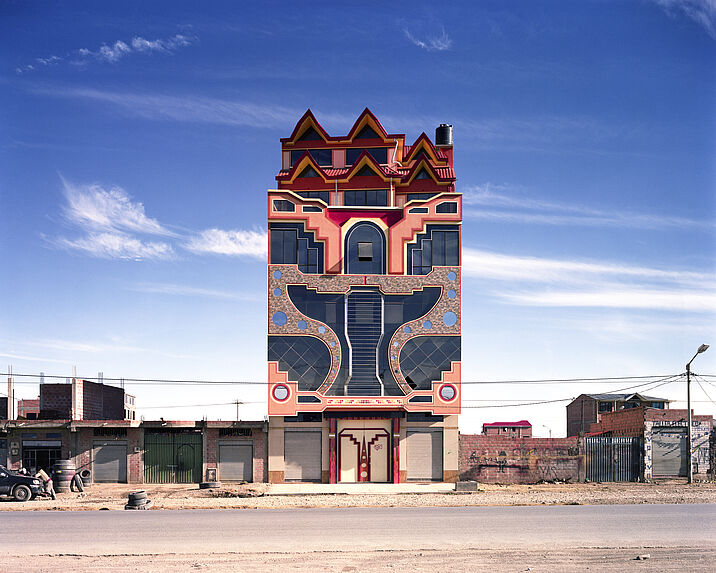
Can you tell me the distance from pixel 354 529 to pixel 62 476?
23.1 metres

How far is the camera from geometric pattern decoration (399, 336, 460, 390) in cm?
4644

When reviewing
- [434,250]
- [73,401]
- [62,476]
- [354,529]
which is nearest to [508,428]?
[434,250]

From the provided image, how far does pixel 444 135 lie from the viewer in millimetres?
56375

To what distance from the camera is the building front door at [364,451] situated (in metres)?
46.0

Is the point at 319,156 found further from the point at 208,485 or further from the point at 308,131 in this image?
the point at 208,485

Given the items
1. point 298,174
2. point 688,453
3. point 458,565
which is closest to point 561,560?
point 458,565

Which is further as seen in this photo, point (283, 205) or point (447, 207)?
point (447, 207)

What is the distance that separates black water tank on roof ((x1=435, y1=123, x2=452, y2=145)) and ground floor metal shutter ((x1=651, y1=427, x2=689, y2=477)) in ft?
79.7

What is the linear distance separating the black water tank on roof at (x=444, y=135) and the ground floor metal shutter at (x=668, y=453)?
79.7ft

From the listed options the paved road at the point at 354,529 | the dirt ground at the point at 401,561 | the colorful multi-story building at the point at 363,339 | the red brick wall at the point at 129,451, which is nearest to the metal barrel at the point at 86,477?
the red brick wall at the point at 129,451

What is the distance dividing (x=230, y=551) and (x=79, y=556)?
3845mm

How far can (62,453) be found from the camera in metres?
45.7

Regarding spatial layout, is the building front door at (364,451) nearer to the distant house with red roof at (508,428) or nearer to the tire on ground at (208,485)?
the tire on ground at (208,485)

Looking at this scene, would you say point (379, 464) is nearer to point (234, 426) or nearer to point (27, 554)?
point (234, 426)
